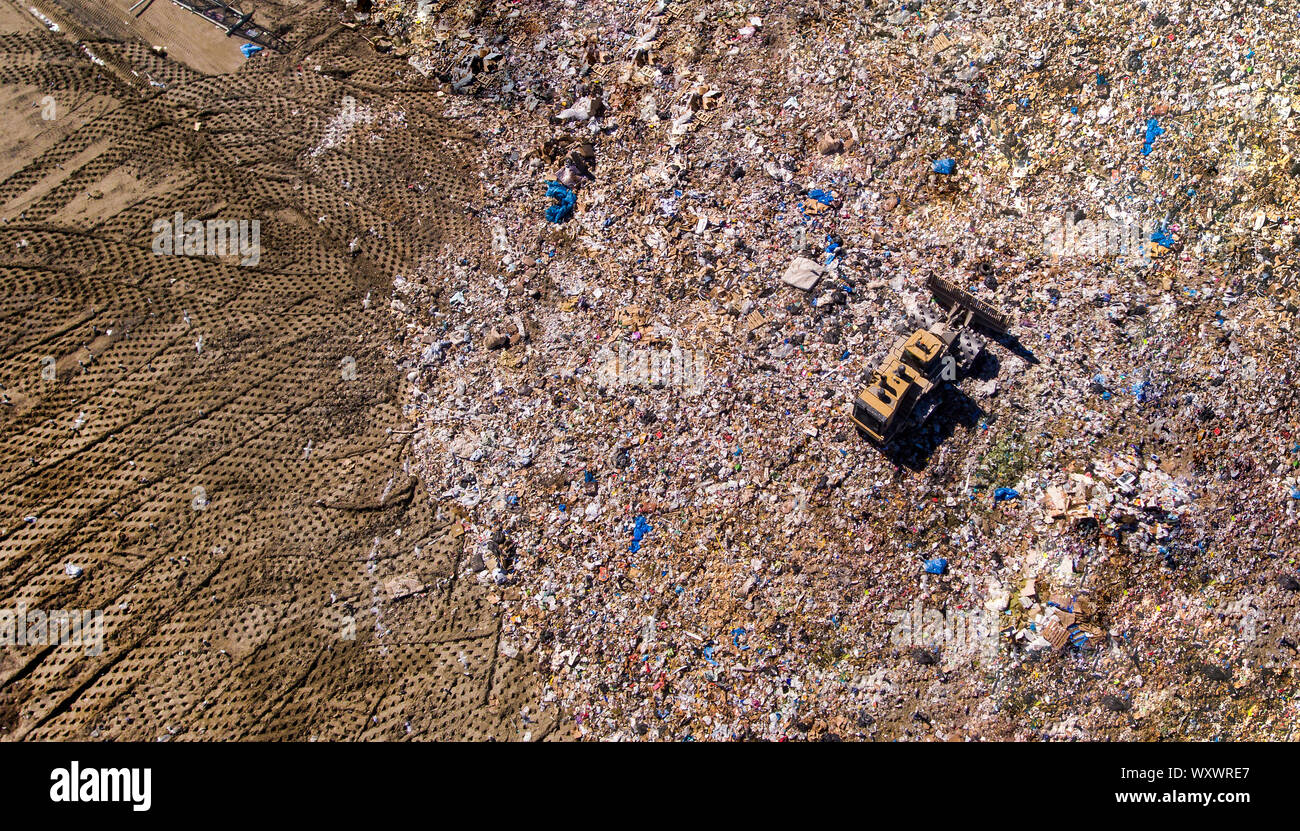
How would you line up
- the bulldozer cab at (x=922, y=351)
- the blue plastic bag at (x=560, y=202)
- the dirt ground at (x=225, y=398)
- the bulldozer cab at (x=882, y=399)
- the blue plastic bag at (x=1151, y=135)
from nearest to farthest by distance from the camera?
1. the bulldozer cab at (x=882, y=399)
2. the bulldozer cab at (x=922, y=351)
3. the dirt ground at (x=225, y=398)
4. the blue plastic bag at (x=1151, y=135)
5. the blue plastic bag at (x=560, y=202)

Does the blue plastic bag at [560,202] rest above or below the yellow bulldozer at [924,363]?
above

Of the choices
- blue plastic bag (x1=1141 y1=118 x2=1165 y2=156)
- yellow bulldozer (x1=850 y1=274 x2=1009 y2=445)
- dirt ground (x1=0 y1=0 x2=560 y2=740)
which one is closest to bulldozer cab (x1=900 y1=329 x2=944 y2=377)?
yellow bulldozer (x1=850 y1=274 x2=1009 y2=445)

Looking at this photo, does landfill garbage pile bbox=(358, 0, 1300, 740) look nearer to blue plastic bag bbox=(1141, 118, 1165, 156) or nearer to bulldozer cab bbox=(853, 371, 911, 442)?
blue plastic bag bbox=(1141, 118, 1165, 156)

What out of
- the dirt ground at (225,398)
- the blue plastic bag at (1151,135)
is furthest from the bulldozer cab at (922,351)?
the dirt ground at (225,398)

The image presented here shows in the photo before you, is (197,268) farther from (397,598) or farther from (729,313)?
(729,313)

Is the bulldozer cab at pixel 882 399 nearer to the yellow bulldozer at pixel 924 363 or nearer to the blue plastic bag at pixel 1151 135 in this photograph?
the yellow bulldozer at pixel 924 363
